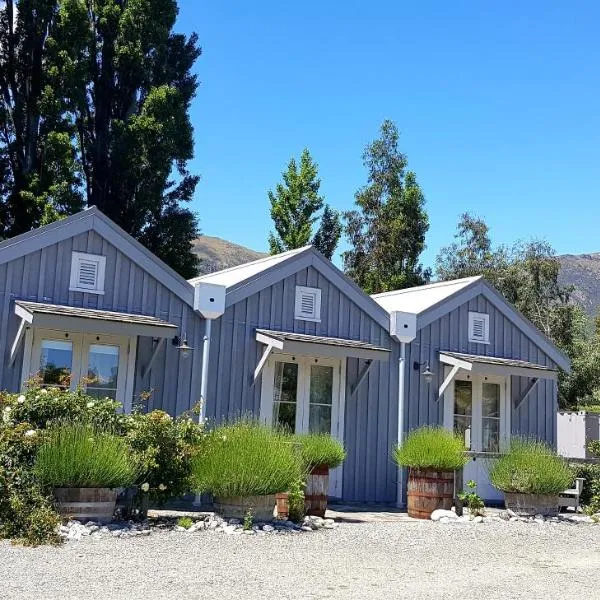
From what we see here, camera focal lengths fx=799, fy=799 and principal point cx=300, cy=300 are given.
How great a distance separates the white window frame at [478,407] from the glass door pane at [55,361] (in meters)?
6.53

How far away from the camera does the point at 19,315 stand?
10.2 m

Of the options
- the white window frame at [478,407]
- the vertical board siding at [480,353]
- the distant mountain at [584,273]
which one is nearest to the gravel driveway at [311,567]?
the vertical board siding at [480,353]

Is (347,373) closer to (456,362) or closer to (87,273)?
(456,362)

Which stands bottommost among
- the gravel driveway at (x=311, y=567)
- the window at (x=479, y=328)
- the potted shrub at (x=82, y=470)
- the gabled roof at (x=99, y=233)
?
the gravel driveway at (x=311, y=567)

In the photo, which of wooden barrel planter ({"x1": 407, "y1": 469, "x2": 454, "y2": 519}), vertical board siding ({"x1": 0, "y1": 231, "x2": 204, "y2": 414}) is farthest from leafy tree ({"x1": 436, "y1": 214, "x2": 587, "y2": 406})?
vertical board siding ({"x1": 0, "y1": 231, "x2": 204, "y2": 414})

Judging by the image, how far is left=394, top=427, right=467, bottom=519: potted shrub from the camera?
424 inches

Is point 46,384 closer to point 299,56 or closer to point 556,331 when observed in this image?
point 299,56

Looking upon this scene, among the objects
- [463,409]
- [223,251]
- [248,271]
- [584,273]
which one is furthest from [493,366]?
[223,251]

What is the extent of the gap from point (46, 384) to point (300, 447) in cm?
357

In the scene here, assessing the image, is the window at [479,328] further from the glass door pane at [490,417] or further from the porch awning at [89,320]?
the porch awning at [89,320]

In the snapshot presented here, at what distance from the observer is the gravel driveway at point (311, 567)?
598 cm

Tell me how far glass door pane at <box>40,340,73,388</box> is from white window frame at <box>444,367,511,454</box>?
653cm

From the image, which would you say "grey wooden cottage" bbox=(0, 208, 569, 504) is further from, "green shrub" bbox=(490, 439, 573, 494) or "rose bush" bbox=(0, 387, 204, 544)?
"green shrub" bbox=(490, 439, 573, 494)

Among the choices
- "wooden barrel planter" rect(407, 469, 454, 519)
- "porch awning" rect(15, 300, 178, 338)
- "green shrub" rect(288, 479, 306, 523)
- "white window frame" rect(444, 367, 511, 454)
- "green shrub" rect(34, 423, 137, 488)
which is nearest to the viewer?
"green shrub" rect(34, 423, 137, 488)
